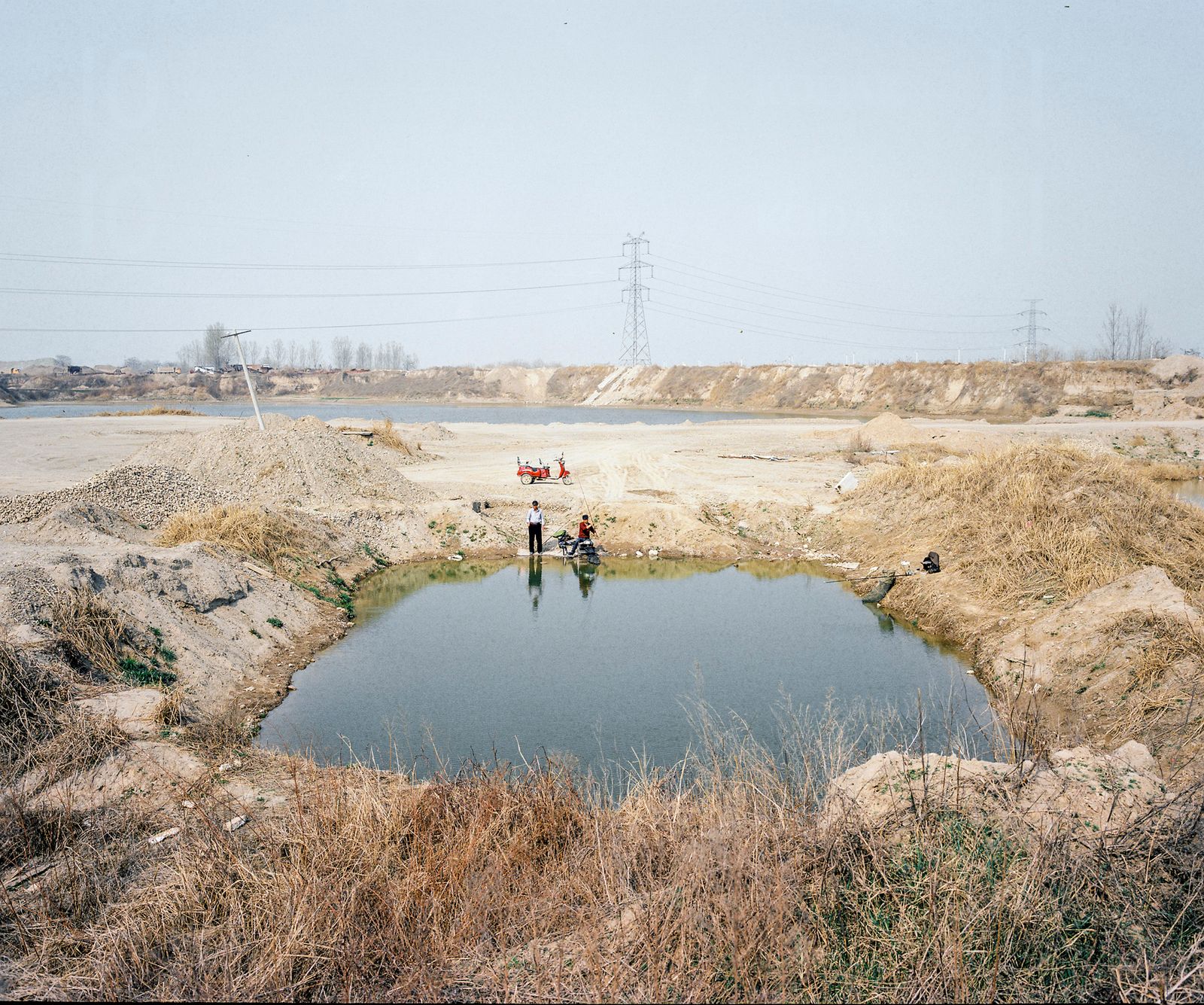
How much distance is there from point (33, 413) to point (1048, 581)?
75603mm

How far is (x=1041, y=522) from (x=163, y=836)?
54.7 ft

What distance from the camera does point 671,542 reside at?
23.6 m

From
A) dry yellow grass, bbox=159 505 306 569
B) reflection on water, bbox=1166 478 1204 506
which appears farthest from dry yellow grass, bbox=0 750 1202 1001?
reflection on water, bbox=1166 478 1204 506

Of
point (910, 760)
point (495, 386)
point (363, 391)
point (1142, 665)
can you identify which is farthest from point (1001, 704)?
point (363, 391)

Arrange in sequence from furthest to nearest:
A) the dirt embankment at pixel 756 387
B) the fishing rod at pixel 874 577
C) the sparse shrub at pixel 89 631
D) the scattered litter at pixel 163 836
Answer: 1. the dirt embankment at pixel 756 387
2. the fishing rod at pixel 874 577
3. the sparse shrub at pixel 89 631
4. the scattered litter at pixel 163 836

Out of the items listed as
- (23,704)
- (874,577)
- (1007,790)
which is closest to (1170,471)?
(874,577)

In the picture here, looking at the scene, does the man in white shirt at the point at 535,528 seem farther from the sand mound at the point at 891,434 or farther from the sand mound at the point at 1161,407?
the sand mound at the point at 1161,407

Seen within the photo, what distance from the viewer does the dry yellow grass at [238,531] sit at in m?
17.8

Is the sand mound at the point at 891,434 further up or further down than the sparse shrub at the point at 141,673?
further up

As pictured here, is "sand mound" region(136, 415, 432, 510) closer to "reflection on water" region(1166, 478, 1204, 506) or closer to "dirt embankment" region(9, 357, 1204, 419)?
"reflection on water" region(1166, 478, 1204, 506)

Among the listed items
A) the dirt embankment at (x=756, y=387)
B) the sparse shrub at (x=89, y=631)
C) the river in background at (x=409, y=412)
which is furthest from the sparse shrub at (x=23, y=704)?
the dirt embankment at (x=756, y=387)

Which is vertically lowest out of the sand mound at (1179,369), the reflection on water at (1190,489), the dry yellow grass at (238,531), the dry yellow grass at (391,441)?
the reflection on water at (1190,489)

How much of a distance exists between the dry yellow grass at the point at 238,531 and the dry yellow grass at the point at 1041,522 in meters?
14.7

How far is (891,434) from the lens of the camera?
127 ft
